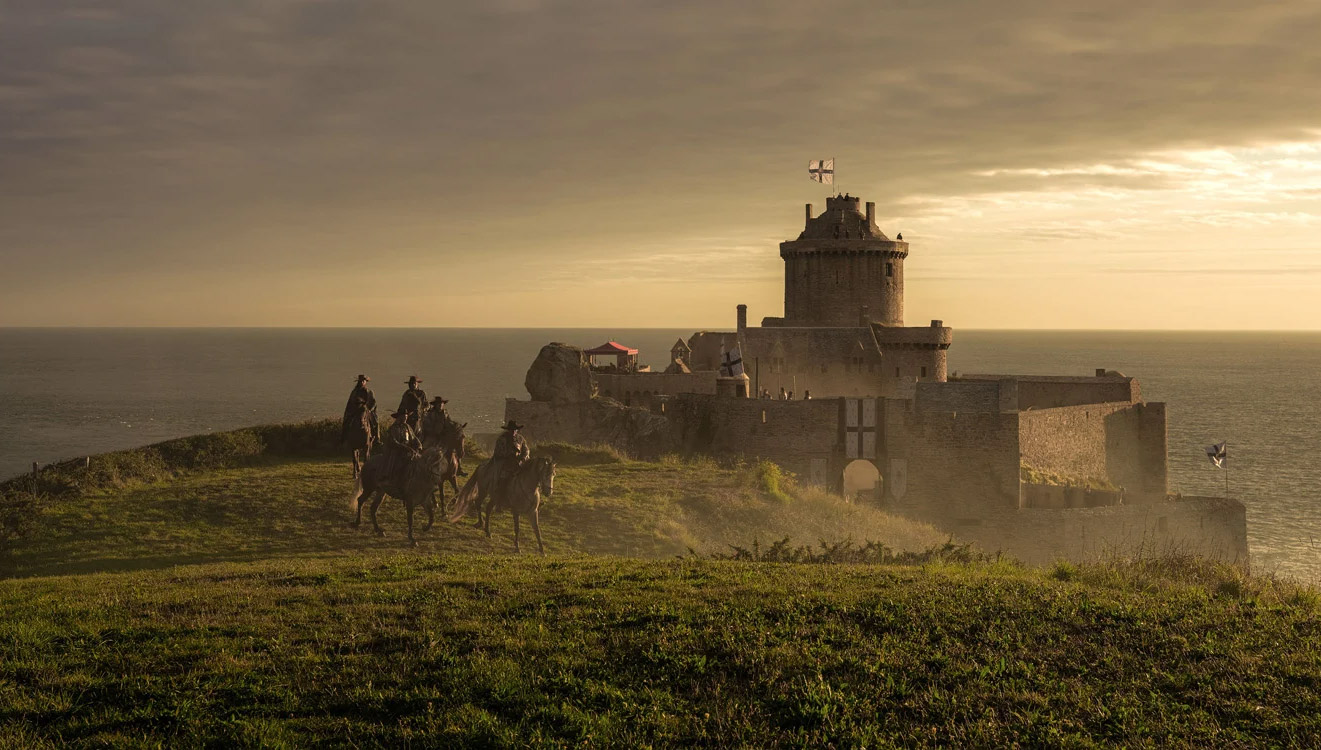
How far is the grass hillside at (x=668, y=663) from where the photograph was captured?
8.47 meters

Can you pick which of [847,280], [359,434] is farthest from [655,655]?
[847,280]

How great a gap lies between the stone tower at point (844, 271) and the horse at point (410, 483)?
121ft

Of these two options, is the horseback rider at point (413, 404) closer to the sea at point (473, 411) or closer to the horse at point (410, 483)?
the horse at point (410, 483)

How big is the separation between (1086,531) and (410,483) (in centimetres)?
2497

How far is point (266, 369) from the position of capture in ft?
646

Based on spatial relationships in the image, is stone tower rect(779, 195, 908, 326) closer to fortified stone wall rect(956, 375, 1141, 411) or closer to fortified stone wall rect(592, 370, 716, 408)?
fortified stone wall rect(956, 375, 1141, 411)

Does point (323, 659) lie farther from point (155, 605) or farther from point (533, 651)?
point (155, 605)

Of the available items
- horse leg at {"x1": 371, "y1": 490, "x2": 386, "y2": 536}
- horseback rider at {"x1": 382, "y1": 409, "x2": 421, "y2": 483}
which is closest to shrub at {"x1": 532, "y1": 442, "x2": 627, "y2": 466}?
horse leg at {"x1": 371, "y1": 490, "x2": 386, "y2": 536}

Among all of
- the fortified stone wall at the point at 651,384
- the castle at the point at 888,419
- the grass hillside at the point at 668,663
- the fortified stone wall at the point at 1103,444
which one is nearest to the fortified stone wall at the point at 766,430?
the castle at the point at 888,419

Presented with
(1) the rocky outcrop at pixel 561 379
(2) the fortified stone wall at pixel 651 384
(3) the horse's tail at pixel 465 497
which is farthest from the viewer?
(2) the fortified stone wall at pixel 651 384

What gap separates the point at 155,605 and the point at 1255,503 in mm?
65097

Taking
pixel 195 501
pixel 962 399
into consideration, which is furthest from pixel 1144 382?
pixel 195 501

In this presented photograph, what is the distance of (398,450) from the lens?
21.5 metres

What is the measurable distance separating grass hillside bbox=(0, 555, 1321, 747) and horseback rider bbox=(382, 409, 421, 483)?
23.7 feet
